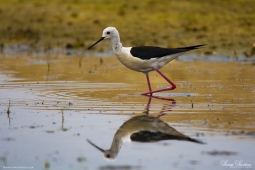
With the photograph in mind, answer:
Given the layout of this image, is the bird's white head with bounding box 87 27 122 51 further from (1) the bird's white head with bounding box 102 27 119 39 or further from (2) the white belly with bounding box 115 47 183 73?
(2) the white belly with bounding box 115 47 183 73

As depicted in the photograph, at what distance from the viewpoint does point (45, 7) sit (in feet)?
73.6

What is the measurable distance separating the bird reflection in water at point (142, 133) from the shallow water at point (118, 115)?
0.07 meters

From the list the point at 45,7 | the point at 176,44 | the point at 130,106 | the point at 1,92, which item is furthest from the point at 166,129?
the point at 45,7

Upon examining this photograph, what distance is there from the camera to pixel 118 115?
25.5 feet

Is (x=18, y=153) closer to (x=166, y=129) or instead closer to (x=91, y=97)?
(x=166, y=129)

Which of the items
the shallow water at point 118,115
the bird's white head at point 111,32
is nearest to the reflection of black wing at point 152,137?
the shallow water at point 118,115

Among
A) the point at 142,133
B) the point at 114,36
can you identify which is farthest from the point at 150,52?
the point at 142,133

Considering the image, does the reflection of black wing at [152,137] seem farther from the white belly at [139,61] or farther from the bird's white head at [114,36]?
the bird's white head at [114,36]

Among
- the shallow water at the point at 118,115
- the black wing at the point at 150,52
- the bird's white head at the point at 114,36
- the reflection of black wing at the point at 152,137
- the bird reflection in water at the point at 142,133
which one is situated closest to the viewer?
the shallow water at the point at 118,115

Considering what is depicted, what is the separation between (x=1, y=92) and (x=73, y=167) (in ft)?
15.4

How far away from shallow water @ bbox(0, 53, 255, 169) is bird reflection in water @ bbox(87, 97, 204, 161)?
0.24 ft

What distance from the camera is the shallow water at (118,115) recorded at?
575cm

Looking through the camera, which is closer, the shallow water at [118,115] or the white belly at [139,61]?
the shallow water at [118,115]

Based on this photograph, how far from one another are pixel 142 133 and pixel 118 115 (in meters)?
1.11
